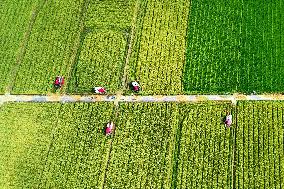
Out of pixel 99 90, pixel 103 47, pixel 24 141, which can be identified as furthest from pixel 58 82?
pixel 24 141

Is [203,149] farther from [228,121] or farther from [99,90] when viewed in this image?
[99,90]

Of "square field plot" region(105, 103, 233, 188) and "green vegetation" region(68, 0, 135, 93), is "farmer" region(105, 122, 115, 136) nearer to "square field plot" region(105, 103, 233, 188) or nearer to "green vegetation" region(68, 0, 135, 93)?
"square field plot" region(105, 103, 233, 188)

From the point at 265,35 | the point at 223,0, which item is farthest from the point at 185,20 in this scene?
the point at 265,35

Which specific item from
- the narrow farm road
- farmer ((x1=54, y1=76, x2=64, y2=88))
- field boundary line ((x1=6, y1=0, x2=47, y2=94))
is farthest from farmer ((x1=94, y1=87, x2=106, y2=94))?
field boundary line ((x1=6, y1=0, x2=47, y2=94))

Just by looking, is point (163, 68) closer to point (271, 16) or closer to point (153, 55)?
point (153, 55)

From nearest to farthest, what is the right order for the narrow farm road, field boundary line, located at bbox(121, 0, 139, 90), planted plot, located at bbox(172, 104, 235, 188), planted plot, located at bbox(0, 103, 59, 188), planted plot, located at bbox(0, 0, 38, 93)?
planted plot, located at bbox(172, 104, 235, 188) → planted plot, located at bbox(0, 103, 59, 188) → the narrow farm road → field boundary line, located at bbox(121, 0, 139, 90) → planted plot, located at bbox(0, 0, 38, 93)
